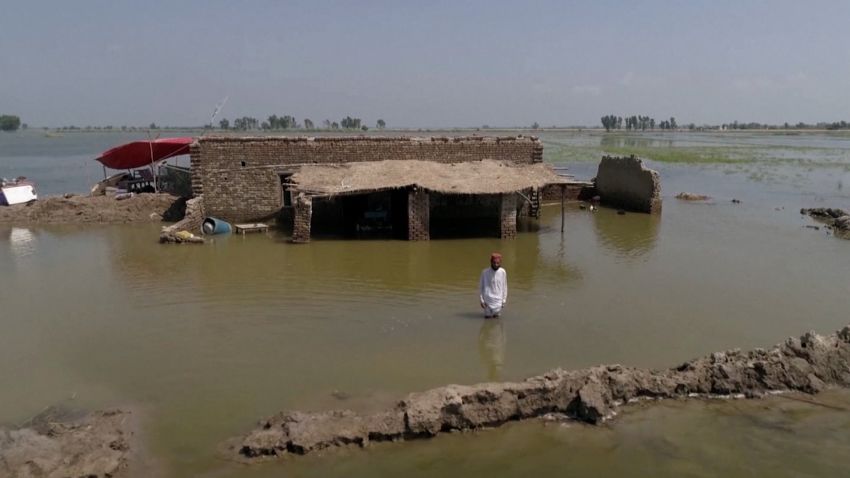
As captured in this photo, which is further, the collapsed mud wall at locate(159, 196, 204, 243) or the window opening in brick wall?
the window opening in brick wall

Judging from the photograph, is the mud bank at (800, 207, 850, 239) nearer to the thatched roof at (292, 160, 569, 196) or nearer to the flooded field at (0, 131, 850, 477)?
the flooded field at (0, 131, 850, 477)

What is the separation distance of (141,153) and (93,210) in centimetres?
318

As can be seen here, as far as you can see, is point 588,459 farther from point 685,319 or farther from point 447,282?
point 447,282

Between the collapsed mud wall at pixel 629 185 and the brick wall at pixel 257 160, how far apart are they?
802cm

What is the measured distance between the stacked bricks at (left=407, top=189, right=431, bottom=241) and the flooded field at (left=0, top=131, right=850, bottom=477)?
46 centimetres

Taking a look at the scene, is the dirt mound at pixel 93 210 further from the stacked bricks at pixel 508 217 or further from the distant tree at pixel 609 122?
the distant tree at pixel 609 122

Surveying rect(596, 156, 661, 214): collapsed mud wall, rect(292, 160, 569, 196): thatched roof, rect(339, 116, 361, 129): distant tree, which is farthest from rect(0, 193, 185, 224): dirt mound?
rect(339, 116, 361, 129): distant tree

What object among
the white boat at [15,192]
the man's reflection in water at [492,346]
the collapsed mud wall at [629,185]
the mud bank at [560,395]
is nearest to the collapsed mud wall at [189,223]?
the white boat at [15,192]

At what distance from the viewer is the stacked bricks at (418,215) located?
1458 centimetres

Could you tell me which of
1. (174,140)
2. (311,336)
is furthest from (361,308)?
(174,140)

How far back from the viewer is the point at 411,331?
342 inches

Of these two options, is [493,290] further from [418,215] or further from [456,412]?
[418,215]

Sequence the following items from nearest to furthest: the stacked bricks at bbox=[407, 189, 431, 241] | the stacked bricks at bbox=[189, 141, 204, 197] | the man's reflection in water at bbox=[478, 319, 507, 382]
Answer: the man's reflection in water at bbox=[478, 319, 507, 382] → the stacked bricks at bbox=[407, 189, 431, 241] → the stacked bricks at bbox=[189, 141, 204, 197]

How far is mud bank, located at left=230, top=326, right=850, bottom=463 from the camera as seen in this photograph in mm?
5586
